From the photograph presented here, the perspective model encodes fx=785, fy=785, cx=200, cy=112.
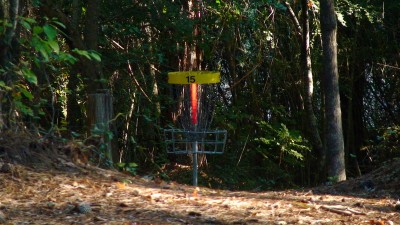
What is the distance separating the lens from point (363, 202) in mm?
6812

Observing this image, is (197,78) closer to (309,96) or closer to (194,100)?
(194,100)

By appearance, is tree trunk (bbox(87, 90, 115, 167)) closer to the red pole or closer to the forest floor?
the forest floor

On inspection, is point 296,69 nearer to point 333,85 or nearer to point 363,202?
point 333,85

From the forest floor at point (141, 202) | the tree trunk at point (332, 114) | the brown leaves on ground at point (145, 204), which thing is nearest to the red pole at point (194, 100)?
the forest floor at point (141, 202)

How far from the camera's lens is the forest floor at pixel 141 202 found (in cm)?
559

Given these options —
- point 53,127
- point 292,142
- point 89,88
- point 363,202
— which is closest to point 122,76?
→ point 89,88

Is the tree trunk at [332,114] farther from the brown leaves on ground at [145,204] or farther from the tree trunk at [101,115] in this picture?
the brown leaves on ground at [145,204]

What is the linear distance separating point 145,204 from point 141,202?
0.07 metres

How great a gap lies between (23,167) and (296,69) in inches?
485

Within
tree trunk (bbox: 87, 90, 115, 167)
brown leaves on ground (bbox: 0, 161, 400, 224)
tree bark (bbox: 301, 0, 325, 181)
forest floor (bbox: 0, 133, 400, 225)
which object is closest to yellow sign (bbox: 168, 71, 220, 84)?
tree trunk (bbox: 87, 90, 115, 167)

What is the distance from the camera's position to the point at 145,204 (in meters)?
6.03

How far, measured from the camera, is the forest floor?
5586mm

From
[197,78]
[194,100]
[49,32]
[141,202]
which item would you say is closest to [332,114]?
[194,100]

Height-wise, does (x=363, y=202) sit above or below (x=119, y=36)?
below
